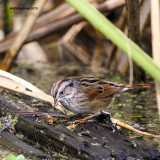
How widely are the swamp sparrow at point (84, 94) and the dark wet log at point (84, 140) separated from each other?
0.23 meters

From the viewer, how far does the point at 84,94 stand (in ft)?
11.5

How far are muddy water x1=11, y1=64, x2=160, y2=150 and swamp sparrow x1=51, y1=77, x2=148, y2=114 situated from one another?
39cm

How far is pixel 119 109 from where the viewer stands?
4715 mm

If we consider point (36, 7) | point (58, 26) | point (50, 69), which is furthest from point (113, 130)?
point (50, 69)

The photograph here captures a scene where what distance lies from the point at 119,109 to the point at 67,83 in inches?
51.5

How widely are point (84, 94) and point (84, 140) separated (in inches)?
26.5

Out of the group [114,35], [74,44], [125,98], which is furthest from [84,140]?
[74,44]

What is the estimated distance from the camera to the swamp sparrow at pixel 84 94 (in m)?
3.48

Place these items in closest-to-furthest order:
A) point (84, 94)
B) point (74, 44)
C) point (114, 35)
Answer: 1. point (114, 35)
2. point (84, 94)
3. point (74, 44)

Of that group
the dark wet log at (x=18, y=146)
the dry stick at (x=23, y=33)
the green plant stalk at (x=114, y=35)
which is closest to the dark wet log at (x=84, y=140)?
the dark wet log at (x=18, y=146)

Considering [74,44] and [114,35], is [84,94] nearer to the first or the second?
[114,35]

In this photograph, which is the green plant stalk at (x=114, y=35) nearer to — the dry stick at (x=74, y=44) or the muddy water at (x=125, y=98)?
the muddy water at (x=125, y=98)

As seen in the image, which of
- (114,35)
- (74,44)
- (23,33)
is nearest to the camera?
(114,35)

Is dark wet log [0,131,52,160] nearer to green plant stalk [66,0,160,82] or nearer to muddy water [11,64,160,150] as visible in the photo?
muddy water [11,64,160,150]
